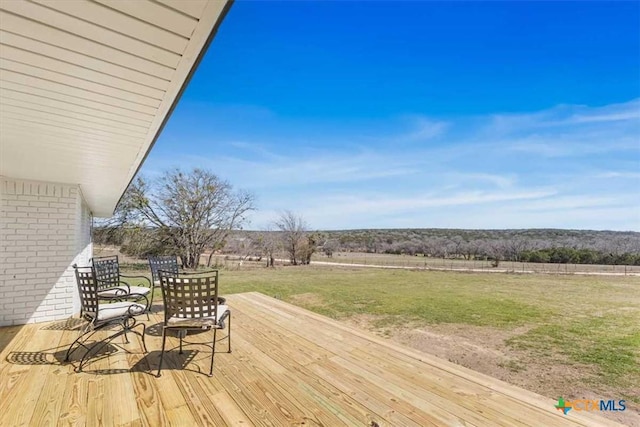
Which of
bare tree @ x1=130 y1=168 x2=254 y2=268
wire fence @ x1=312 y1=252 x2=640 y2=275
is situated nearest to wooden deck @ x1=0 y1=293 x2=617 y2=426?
bare tree @ x1=130 y1=168 x2=254 y2=268

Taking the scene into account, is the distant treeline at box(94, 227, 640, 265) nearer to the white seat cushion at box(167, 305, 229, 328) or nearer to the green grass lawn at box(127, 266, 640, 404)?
the green grass lawn at box(127, 266, 640, 404)

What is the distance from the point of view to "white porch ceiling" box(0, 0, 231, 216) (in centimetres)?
95

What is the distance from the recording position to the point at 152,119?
71.1 inches

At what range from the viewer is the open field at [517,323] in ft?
13.7

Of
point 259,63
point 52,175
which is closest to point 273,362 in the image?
point 52,175

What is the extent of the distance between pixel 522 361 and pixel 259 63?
730 centimetres

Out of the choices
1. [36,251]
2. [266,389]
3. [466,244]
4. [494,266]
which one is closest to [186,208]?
[36,251]

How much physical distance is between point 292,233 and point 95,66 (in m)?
17.5

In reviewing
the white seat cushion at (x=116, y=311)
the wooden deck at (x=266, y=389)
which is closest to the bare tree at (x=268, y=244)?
the wooden deck at (x=266, y=389)

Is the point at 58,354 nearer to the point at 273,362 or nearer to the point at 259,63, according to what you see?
the point at 273,362

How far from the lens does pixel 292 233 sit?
61.3ft

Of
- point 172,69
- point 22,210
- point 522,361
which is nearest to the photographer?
point 172,69

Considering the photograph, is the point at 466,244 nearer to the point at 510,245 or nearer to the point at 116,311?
the point at 510,245

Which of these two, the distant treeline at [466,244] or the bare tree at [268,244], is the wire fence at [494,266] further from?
the bare tree at [268,244]
